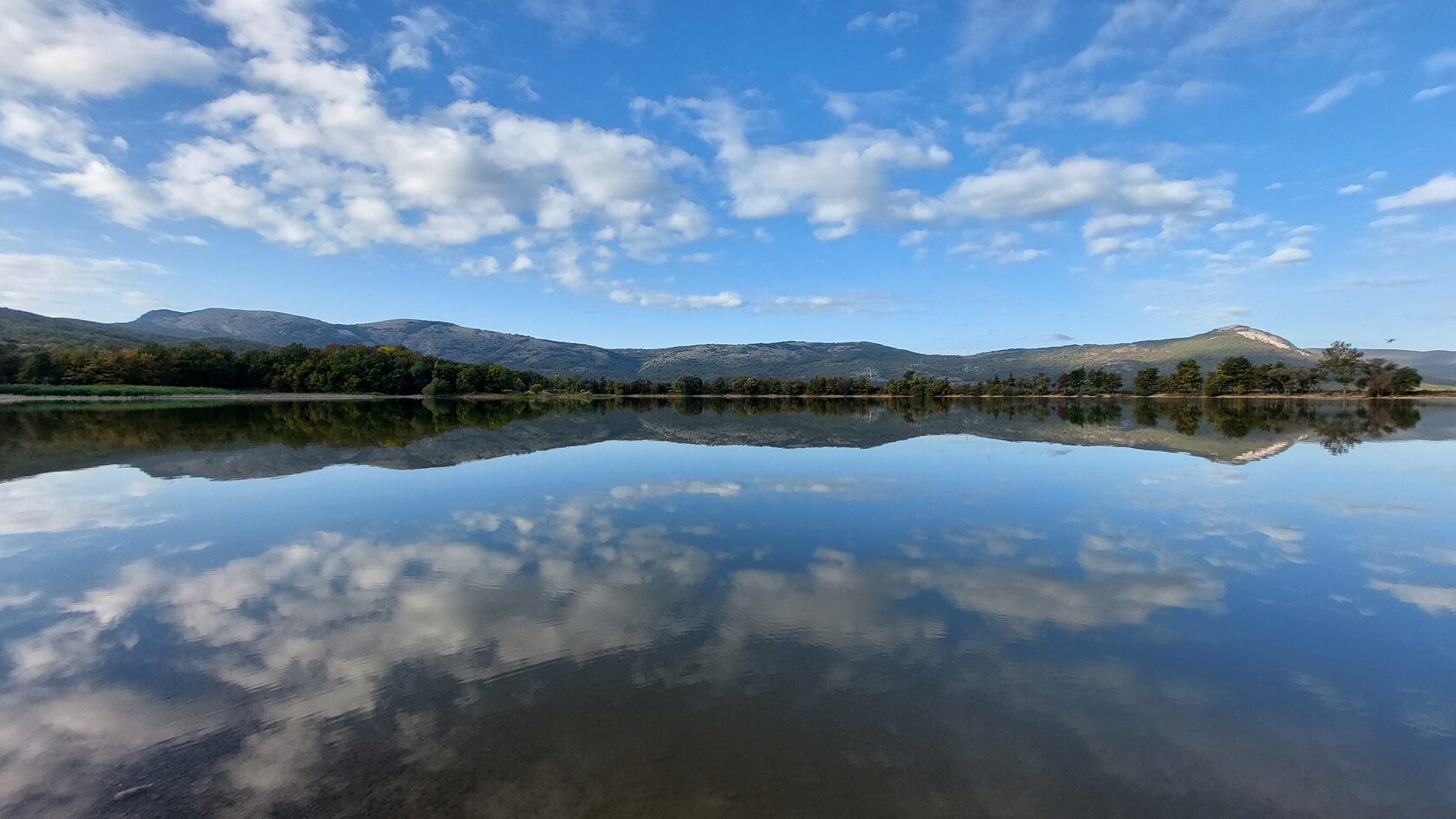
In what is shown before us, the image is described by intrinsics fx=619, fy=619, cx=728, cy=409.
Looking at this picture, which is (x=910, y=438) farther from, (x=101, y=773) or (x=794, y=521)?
(x=101, y=773)

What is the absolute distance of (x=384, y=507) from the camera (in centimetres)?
1367

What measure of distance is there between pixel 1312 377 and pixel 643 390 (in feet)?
389

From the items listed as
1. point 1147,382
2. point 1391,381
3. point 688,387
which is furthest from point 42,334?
point 1391,381

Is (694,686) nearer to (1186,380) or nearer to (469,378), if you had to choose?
(469,378)

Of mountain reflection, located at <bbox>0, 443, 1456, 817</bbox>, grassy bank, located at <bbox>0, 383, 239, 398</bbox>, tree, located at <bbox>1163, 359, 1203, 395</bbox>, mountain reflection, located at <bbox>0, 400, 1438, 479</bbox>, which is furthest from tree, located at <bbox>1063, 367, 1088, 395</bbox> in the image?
grassy bank, located at <bbox>0, 383, 239, 398</bbox>

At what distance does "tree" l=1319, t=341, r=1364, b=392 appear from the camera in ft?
337

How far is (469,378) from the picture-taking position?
11538 centimetres

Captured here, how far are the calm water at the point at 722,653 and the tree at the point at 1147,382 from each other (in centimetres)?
11252

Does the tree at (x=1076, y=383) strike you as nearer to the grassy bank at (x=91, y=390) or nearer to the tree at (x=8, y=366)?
the grassy bank at (x=91, y=390)

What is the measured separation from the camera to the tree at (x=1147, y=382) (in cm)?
Result: 11156

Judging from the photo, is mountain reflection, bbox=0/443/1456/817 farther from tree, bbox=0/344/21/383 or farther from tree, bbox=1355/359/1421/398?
tree, bbox=1355/359/1421/398

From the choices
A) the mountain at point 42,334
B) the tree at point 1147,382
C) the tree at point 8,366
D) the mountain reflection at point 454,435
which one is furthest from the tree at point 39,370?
the tree at point 1147,382

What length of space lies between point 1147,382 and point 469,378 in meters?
124

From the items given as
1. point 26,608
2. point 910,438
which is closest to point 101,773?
point 26,608
